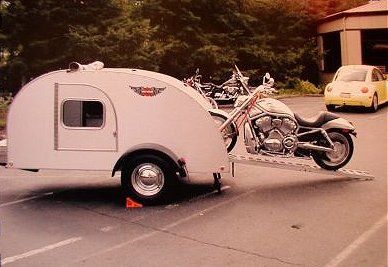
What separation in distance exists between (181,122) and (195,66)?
16.3 meters

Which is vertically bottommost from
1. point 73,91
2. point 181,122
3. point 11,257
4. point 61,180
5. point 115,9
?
point 11,257

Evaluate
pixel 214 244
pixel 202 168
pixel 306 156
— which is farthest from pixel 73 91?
pixel 306 156

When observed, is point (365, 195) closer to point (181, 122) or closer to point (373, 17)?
point (181, 122)

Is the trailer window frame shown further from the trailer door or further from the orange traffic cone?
the orange traffic cone

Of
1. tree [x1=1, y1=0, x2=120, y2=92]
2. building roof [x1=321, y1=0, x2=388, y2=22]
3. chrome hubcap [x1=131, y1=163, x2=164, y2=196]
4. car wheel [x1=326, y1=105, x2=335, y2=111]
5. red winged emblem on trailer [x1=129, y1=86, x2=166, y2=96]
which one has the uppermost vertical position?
building roof [x1=321, y1=0, x2=388, y2=22]

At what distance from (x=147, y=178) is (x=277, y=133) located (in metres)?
2.53

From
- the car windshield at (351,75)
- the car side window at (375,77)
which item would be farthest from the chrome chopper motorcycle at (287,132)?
the car side window at (375,77)

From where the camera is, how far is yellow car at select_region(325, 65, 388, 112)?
17.0m

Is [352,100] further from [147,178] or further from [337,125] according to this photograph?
[147,178]

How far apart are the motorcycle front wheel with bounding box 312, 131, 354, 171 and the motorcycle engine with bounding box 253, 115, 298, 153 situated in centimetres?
60

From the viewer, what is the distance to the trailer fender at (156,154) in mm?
7508

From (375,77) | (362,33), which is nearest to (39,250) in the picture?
(375,77)

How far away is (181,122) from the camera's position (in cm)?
757

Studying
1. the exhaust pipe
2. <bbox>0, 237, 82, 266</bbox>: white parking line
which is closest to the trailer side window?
<bbox>0, 237, 82, 266</bbox>: white parking line
